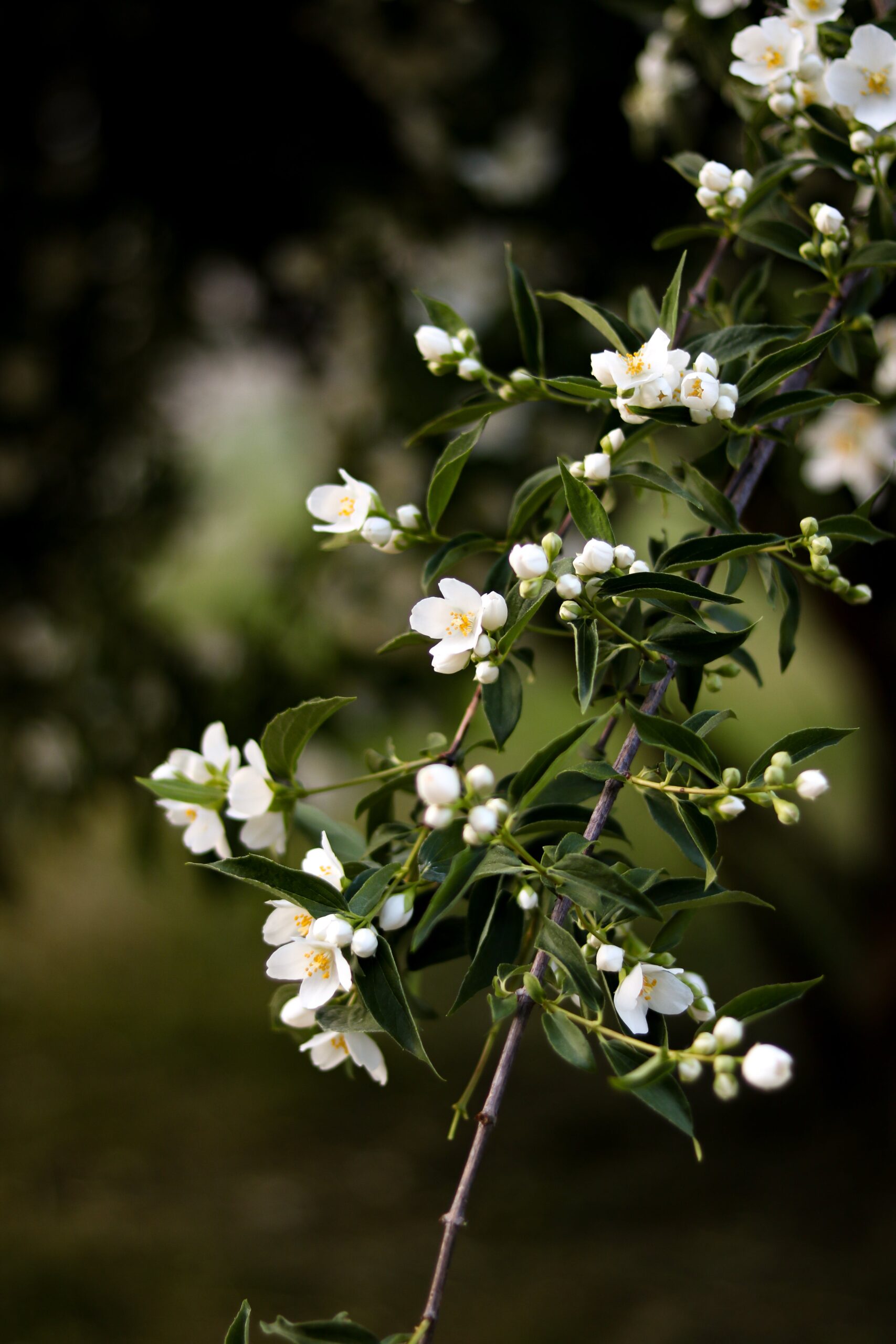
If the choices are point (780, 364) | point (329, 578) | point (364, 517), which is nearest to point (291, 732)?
point (364, 517)

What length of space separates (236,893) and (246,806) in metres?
1.03

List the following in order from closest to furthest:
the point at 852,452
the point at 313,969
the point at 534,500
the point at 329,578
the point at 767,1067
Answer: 1. the point at 767,1067
2. the point at 313,969
3. the point at 534,500
4. the point at 852,452
5. the point at 329,578

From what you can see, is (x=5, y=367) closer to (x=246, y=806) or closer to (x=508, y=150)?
(x=508, y=150)

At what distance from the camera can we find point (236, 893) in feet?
5.42

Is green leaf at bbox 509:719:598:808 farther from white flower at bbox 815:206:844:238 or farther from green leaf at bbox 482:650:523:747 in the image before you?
white flower at bbox 815:206:844:238

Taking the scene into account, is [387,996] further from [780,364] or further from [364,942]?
[780,364]

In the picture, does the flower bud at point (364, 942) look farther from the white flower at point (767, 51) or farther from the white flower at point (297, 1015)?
the white flower at point (767, 51)

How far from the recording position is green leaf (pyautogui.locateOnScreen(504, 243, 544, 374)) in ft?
2.50

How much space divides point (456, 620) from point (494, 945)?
180mm

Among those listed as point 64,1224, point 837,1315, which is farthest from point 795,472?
point 64,1224

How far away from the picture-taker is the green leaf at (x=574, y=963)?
525 millimetres

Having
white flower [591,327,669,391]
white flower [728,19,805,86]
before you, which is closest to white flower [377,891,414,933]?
white flower [591,327,669,391]

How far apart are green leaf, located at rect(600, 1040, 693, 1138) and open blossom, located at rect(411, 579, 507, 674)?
Result: 211mm

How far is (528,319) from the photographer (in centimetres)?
76
